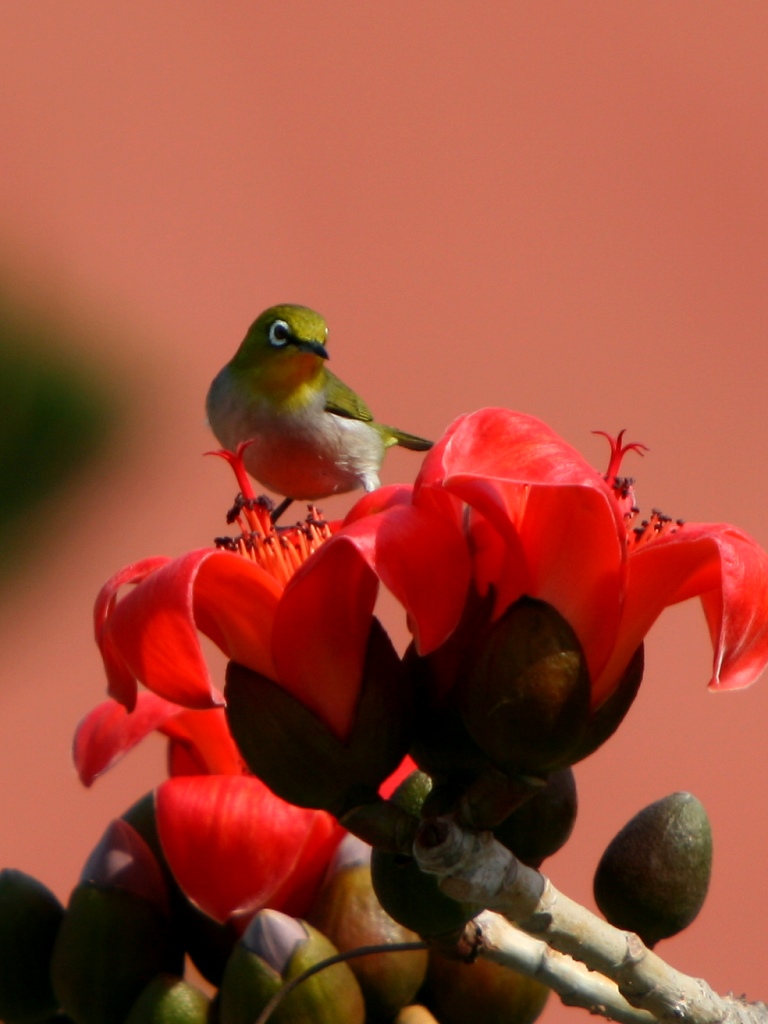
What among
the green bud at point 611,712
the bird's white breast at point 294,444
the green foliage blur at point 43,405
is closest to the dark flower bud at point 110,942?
the green bud at point 611,712

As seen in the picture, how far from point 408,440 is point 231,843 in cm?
232

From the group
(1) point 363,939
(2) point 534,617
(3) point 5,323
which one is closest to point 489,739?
(2) point 534,617

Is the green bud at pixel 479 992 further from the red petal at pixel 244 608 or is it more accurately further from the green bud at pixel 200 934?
the red petal at pixel 244 608

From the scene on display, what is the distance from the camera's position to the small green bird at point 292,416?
270 centimetres

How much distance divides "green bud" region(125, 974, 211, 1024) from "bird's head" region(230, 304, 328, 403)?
185 centimetres

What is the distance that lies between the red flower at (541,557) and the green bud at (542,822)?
117 millimetres

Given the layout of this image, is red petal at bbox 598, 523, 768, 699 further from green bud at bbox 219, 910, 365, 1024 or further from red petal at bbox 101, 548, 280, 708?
green bud at bbox 219, 910, 365, 1024

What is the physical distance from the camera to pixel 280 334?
2.78m

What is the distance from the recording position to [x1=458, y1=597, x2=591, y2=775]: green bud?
2.44ft

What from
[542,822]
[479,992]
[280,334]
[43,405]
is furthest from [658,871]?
[43,405]

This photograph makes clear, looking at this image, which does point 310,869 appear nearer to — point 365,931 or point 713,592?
point 365,931

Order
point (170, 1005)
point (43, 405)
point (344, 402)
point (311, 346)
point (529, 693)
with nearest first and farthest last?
point (529, 693), point (170, 1005), point (311, 346), point (344, 402), point (43, 405)

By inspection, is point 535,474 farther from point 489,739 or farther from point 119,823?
point 119,823

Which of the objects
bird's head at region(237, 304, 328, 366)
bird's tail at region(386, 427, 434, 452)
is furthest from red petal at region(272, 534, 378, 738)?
bird's tail at region(386, 427, 434, 452)
